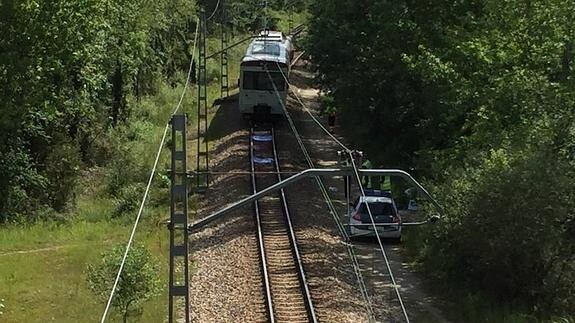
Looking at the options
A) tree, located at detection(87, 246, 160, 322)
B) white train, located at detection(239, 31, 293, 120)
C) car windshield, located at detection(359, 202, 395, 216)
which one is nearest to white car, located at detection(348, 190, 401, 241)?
car windshield, located at detection(359, 202, 395, 216)

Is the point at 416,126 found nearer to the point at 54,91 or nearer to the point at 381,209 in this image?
the point at 381,209

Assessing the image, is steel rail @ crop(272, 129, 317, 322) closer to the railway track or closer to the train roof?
the railway track

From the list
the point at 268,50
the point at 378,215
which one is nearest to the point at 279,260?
the point at 378,215

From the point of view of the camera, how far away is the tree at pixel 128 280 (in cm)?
1745

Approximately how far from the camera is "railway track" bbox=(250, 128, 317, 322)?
18.4 m

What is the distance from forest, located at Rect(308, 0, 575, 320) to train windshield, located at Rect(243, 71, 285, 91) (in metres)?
6.02

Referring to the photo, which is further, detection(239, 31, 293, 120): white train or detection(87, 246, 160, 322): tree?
detection(239, 31, 293, 120): white train

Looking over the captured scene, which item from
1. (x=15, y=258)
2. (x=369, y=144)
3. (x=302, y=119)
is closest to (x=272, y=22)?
(x=302, y=119)

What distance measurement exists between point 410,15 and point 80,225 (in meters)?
12.9

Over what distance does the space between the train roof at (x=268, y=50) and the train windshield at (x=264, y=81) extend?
2.25 ft

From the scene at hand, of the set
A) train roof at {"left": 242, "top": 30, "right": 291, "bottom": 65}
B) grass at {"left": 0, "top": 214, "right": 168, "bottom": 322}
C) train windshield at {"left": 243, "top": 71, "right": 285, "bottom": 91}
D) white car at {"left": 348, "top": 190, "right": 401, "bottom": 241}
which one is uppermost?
train roof at {"left": 242, "top": 30, "right": 291, "bottom": 65}

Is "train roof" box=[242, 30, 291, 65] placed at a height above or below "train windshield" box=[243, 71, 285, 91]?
above

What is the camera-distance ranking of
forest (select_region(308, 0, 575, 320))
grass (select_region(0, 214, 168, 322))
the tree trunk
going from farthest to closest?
the tree trunk < grass (select_region(0, 214, 168, 322)) < forest (select_region(308, 0, 575, 320))

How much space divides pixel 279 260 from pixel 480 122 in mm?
6497
